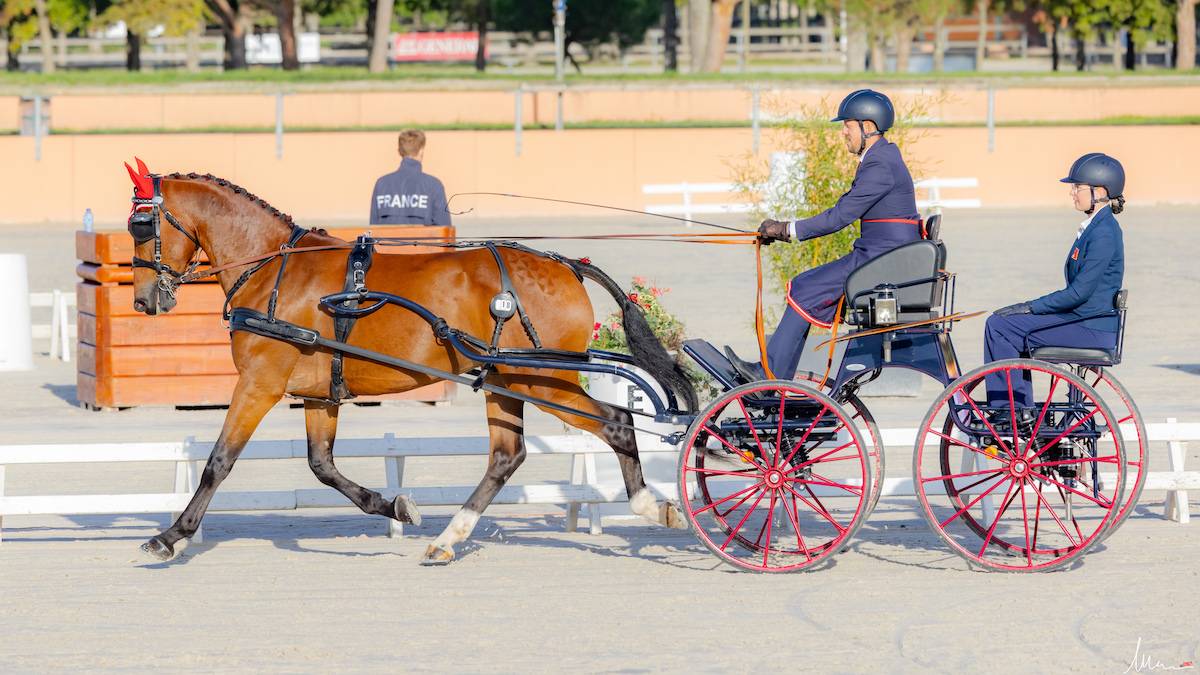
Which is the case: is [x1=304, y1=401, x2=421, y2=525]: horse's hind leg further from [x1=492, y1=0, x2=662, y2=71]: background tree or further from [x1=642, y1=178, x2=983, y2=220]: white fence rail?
[x1=492, y1=0, x2=662, y2=71]: background tree

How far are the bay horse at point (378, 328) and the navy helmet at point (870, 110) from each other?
133 cm

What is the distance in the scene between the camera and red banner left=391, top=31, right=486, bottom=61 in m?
66.6

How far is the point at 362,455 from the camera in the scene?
852 cm

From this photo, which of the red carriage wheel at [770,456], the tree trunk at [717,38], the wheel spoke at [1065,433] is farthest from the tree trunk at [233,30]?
the wheel spoke at [1065,433]

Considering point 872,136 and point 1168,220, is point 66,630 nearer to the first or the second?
point 872,136

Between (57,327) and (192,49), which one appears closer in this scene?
(57,327)

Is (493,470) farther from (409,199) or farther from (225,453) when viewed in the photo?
(409,199)

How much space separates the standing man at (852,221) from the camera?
298 inches

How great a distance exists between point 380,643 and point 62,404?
7.51m

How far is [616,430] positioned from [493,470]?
59cm

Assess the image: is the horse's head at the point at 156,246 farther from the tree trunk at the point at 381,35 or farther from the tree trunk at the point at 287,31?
the tree trunk at the point at 287,31

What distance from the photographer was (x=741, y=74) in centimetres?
4391

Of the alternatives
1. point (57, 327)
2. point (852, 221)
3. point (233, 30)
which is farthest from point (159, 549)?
point (233, 30)

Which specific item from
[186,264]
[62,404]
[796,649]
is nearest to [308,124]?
[62,404]
